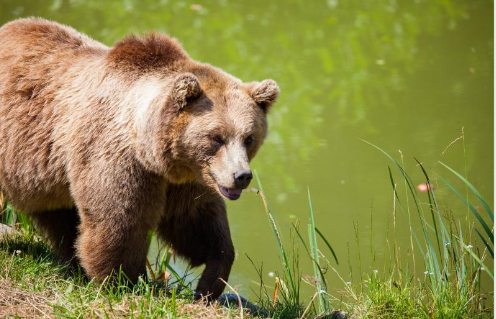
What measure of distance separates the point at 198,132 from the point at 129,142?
48cm

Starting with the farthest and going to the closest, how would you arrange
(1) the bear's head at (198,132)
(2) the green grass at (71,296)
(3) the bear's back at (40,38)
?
(3) the bear's back at (40,38), (1) the bear's head at (198,132), (2) the green grass at (71,296)

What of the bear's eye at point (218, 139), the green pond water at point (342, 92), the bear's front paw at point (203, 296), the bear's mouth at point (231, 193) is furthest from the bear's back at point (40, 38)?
the green pond water at point (342, 92)

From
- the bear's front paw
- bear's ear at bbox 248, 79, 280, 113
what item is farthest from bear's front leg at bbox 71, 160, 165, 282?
bear's ear at bbox 248, 79, 280, 113

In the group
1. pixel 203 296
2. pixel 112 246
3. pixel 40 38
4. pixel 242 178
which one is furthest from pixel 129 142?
pixel 40 38

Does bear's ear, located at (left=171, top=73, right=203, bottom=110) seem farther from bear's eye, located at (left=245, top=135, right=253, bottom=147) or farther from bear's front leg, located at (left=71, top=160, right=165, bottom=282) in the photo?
bear's front leg, located at (left=71, top=160, right=165, bottom=282)

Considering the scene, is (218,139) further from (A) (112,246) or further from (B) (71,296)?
(B) (71,296)

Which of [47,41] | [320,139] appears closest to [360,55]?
[320,139]

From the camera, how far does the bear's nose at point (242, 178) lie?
436 cm

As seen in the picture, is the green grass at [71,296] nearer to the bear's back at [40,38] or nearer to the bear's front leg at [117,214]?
the bear's front leg at [117,214]

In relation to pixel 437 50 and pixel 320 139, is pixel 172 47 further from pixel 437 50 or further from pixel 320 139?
pixel 437 50

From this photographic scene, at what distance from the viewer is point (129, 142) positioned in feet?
15.3

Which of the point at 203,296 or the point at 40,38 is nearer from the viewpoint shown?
the point at 203,296

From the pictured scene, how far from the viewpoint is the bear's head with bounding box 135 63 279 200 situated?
4484mm

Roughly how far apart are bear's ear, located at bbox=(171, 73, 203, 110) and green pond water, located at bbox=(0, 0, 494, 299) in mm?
2045
